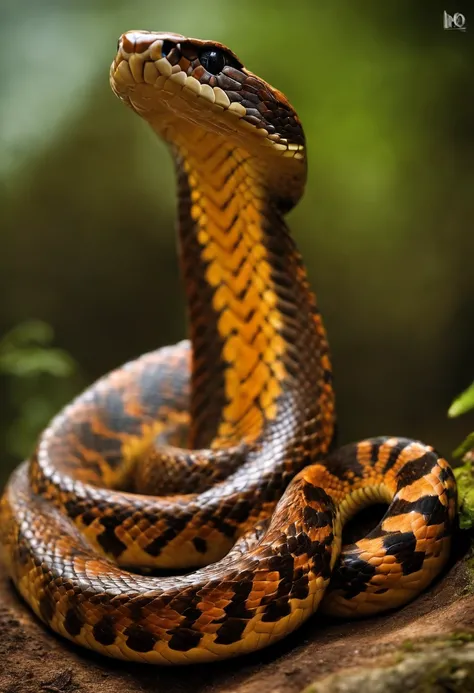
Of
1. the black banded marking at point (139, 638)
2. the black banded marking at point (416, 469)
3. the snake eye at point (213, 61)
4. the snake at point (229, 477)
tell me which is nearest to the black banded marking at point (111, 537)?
the snake at point (229, 477)

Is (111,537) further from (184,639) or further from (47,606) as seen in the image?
(184,639)

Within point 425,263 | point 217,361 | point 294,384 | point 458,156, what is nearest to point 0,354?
point 217,361

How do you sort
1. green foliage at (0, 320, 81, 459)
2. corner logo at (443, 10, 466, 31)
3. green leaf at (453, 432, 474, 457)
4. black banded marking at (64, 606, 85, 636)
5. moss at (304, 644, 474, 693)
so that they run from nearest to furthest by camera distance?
moss at (304, 644, 474, 693)
black banded marking at (64, 606, 85, 636)
green leaf at (453, 432, 474, 457)
corner logo at (443, 10, 466, 31)
green foliage at (0, 320, 81, 459)

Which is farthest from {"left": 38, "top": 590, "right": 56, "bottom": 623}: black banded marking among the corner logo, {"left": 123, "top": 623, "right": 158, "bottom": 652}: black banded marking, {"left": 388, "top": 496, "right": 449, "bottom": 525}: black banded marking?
the corner logo

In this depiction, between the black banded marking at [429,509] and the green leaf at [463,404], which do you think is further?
the green leaf at [463,404]

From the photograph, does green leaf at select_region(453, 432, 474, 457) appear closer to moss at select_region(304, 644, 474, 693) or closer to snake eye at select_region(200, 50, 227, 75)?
moss at select_region(304, 644, 474, 693)

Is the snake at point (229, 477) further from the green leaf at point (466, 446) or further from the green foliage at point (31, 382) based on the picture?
the green foliage at point (31, 382)

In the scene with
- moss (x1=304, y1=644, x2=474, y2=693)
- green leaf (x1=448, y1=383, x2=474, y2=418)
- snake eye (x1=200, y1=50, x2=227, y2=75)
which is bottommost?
moss (x1=304, y1=644, x2=474, y2=693)
